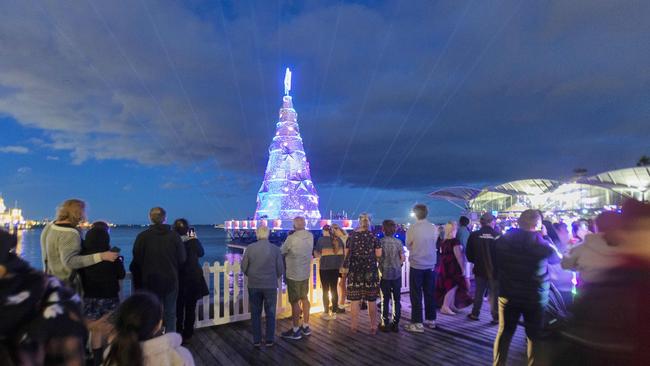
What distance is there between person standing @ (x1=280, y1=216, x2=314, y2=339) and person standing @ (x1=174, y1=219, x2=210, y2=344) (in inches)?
53.9

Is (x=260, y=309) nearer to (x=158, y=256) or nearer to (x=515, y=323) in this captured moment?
(x=158, y=256)

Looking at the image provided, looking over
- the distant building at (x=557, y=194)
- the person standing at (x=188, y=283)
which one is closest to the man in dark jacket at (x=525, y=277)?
the person standing at (x=188, y=283)

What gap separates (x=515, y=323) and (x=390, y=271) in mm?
2365

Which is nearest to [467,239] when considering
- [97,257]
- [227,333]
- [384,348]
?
[384,348]

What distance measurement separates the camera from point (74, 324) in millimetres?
1466

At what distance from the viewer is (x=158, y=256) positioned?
4.79m

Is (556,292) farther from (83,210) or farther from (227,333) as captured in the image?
(83,210)

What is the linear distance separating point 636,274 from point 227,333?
223 inches

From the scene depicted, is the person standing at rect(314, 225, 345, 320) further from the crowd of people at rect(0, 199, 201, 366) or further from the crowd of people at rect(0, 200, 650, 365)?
the crowd of people at rect(0, 199, 201, 366)

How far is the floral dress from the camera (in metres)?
6.07

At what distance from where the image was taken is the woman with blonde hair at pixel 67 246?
3895mm

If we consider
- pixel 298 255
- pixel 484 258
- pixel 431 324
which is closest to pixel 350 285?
pixel 298 255

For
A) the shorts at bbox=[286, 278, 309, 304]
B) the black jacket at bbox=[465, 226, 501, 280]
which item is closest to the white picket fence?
the shorts at bbox=[286, 278, 309, 304]

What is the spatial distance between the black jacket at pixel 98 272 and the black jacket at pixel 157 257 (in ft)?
1.89
